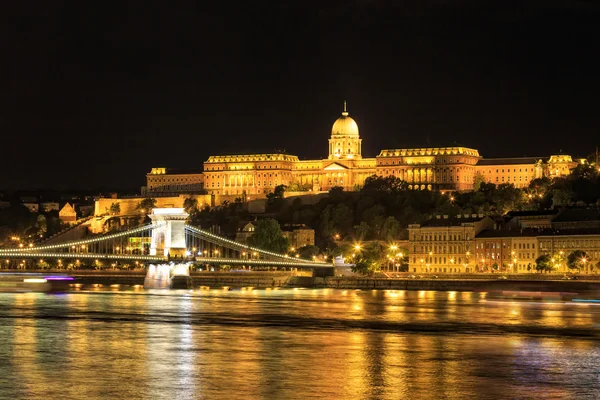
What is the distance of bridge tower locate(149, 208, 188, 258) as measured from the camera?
65.9 meters

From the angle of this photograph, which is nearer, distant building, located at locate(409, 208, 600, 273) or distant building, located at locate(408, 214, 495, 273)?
distant building, located at locate(409, 208, 600, 273)

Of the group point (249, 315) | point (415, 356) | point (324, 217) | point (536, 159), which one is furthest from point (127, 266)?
point (415, 356)

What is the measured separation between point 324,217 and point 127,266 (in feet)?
61.5

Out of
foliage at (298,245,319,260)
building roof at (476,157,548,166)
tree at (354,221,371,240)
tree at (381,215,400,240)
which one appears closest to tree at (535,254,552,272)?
tree at (381,215,400,240)

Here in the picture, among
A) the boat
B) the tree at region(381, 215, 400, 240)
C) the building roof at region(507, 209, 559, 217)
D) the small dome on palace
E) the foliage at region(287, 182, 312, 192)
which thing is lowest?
the boat

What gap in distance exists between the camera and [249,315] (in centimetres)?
4241

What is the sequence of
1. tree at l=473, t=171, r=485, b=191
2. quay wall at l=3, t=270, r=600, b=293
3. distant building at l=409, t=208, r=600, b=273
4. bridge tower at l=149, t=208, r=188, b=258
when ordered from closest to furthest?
quay wall at l=3, t=270, r=600, b=293
bridge tower at l=149, t=208, r=188, b=258
distant building at l=409, t=208, r=600, b=273
tree at l=473, t=171, r=485, b=191

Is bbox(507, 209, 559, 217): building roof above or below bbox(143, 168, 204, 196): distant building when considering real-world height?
A: below

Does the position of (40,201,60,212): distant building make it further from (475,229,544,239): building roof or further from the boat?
(475,229,544,239): building roof

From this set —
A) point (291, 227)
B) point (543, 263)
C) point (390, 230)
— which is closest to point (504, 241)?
point (543, 263)

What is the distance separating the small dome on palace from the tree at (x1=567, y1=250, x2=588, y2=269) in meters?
65.0

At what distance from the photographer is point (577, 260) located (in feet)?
245

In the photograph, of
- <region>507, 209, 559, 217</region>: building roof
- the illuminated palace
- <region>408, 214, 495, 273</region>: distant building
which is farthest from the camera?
the illuminated palace

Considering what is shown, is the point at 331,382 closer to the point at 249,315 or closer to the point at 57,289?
the point at 249,315
